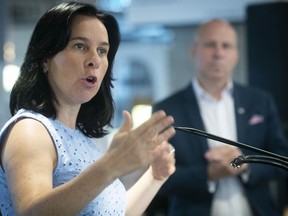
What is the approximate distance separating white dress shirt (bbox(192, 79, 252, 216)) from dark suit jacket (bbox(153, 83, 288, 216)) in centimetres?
3

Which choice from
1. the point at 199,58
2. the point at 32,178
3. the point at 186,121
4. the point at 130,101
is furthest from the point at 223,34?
the point at 130,101

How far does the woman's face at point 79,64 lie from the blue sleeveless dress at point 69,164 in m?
0.10

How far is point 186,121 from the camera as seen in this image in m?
2.91

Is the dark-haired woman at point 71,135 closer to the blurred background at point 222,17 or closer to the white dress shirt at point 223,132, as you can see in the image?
the white dress shirt at point 223,132

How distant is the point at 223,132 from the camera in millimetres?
2938

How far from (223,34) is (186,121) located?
54 cm

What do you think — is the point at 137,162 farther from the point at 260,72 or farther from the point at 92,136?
the point at 260,72

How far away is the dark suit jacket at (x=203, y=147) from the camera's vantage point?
2.80 meters

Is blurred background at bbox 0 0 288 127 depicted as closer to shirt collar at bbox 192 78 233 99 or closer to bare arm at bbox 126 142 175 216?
shirt collar at bbox 192 78 233 99

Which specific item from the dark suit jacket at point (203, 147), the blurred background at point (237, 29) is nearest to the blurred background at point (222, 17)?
the blurred background at point (237, 29)

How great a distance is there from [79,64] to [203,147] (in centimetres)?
144

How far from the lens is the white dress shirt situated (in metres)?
2.79

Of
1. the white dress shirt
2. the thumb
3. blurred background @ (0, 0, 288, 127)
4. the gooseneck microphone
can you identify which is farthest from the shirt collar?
the thumb

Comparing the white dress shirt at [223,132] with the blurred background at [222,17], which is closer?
the white dress shirt at [223,132]
